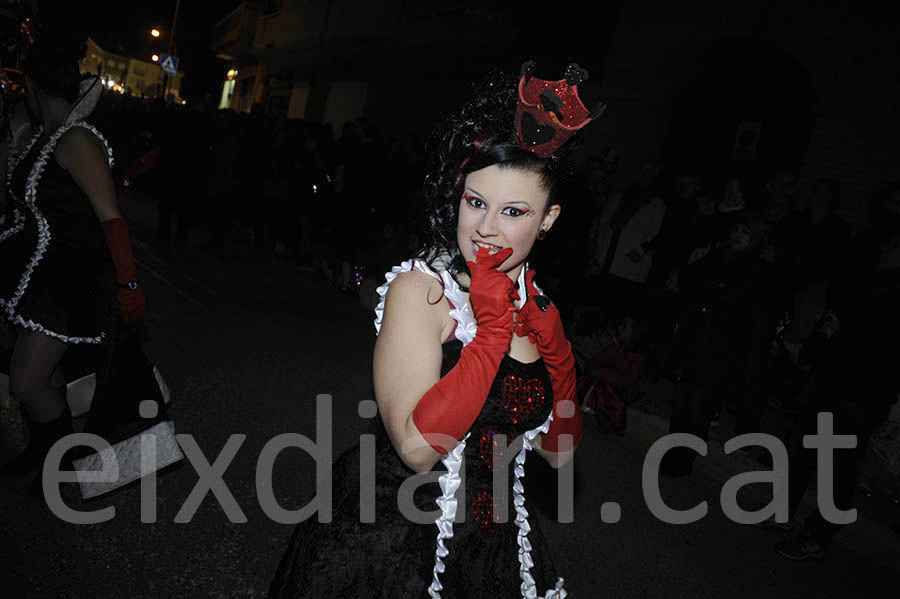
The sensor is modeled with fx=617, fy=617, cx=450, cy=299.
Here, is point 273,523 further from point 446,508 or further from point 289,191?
point 289,191

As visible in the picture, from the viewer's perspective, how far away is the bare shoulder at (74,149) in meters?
2.76

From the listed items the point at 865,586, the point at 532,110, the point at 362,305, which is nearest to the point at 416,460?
the point at 532,110

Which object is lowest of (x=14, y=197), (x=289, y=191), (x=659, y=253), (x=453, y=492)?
(x=453, y=492)

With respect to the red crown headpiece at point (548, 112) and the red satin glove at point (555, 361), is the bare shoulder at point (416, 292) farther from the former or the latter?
the red crown headpiece at point (548, 112)

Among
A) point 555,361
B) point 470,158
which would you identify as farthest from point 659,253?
point 470,158

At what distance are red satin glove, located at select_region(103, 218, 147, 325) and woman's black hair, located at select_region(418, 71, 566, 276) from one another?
66.9 inches

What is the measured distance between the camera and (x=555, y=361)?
1915 mm

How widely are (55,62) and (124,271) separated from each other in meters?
0.97

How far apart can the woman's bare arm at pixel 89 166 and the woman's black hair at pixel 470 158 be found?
5.71 ft

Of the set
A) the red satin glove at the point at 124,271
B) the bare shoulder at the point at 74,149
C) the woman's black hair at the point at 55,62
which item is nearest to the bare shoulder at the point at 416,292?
the red satin glove at the point at 124,271

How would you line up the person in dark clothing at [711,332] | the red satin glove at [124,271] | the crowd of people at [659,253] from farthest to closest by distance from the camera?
the person in dark clothing at [711,332] < the crowd of people at [659,253] < the red satin glove at [124,271]

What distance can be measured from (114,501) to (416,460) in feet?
7.84

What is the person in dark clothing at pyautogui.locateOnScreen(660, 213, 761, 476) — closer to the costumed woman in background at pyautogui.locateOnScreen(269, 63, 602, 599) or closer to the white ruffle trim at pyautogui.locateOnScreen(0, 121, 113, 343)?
the costumed woman in background at pyautogui.locateOnScreen(269, 63, 602, 599)

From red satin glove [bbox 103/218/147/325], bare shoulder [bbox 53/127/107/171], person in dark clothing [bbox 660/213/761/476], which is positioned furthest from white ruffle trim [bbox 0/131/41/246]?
person in dark clothing [bbox 660/213/761/476]
